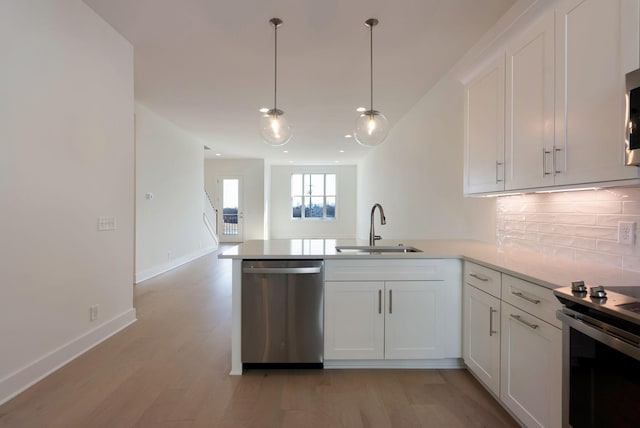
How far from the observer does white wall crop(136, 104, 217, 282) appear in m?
5.21

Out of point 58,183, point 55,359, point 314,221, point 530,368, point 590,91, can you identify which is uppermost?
point 590,91

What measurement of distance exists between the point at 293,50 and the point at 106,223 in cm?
250

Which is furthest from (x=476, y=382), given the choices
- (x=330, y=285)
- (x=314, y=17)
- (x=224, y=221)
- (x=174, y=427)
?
(x=224, y=221)

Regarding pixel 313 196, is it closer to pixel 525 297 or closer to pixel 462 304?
pixel 462 304

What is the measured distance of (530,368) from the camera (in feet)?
5.28

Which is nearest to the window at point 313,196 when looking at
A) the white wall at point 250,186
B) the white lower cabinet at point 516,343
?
the white wall at point 250,186

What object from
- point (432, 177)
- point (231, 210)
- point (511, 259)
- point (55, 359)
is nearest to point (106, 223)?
point (55, 359)

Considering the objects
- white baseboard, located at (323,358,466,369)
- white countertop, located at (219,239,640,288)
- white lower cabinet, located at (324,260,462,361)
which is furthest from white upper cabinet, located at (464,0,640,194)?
white baseboard, located at (323,358,466,369)

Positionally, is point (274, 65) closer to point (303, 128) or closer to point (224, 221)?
point (303, 128)

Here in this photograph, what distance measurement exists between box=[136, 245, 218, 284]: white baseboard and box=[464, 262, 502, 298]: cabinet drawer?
4.87 meters

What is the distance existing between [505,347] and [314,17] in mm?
2868

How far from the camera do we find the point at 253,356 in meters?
2.34

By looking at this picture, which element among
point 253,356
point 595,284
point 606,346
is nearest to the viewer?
point 606,346

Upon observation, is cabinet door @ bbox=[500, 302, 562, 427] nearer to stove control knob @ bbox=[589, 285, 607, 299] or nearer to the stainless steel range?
the stainless steel range
